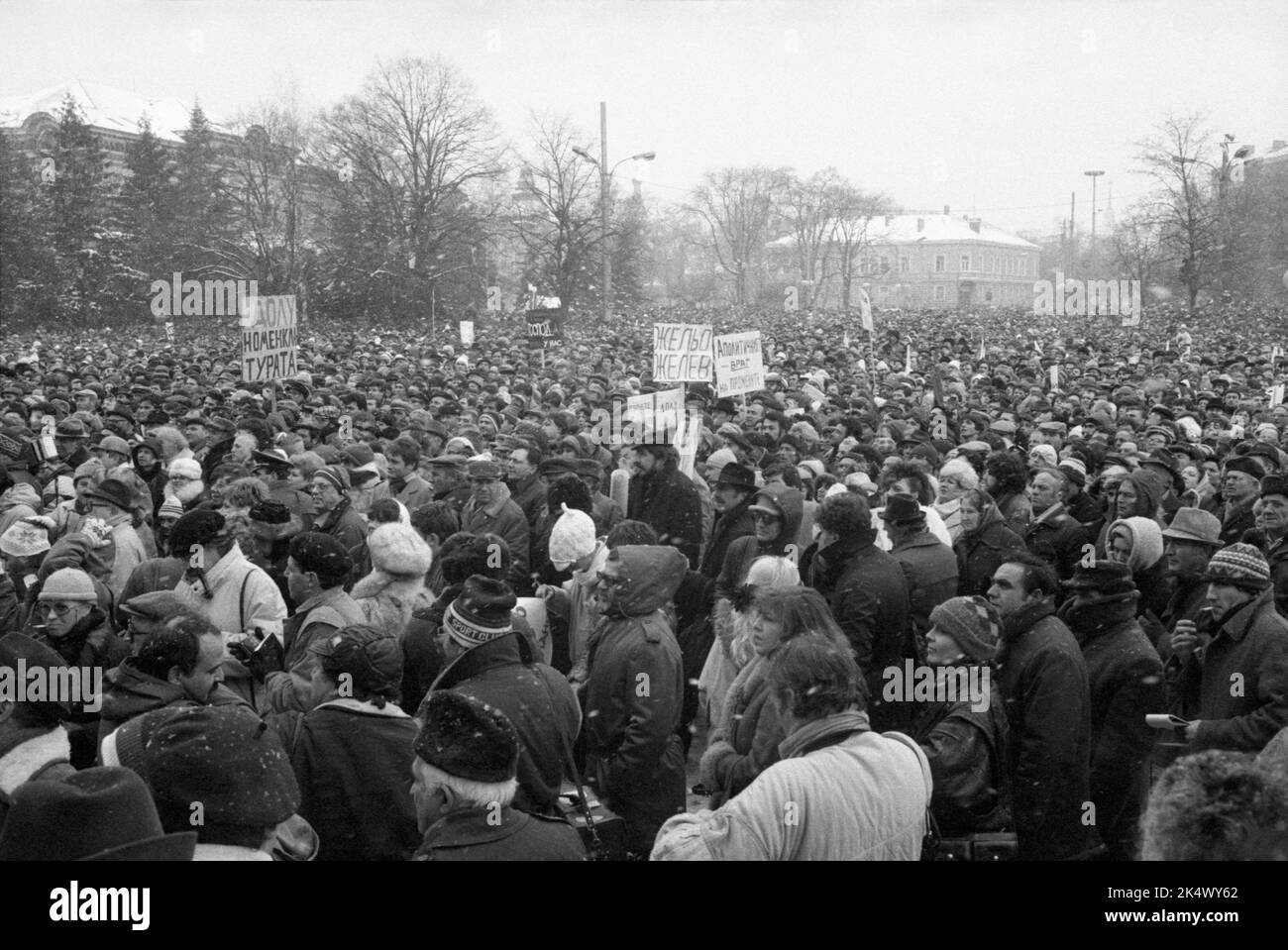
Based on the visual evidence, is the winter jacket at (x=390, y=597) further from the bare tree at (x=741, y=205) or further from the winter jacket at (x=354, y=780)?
the bare tree at (x=741, y=205)

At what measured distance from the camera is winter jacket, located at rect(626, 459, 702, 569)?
7.75 meters

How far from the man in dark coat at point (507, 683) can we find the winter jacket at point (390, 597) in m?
1.12

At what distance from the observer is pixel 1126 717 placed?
4.46 metres

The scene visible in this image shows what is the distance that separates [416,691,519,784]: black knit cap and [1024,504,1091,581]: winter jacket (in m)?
4.66

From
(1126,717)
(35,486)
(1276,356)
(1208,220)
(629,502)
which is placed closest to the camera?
(1126,717)

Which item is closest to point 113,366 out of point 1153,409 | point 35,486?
point 35,486

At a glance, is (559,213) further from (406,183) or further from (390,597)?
(390,597)

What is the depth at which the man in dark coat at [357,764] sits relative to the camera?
348 cm

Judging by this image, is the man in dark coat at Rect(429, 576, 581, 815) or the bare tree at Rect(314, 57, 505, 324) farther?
the bare tree at Rect(314, 57, 505, 324)

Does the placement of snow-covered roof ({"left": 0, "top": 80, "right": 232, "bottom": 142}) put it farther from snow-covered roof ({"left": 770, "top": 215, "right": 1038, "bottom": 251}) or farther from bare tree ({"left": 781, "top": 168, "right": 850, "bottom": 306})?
snow-covered roof ({"left": 770, "top": 215, "right": 1038, "bottom": 251})

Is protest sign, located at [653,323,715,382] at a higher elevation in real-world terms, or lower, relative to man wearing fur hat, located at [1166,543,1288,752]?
higher

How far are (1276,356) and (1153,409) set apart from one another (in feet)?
38.9

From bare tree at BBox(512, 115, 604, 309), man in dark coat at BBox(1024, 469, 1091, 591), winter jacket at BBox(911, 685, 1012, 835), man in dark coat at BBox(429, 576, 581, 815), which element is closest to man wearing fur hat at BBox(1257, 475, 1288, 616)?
man in dark coat at BBox(1024, 469, 1091, 591)
